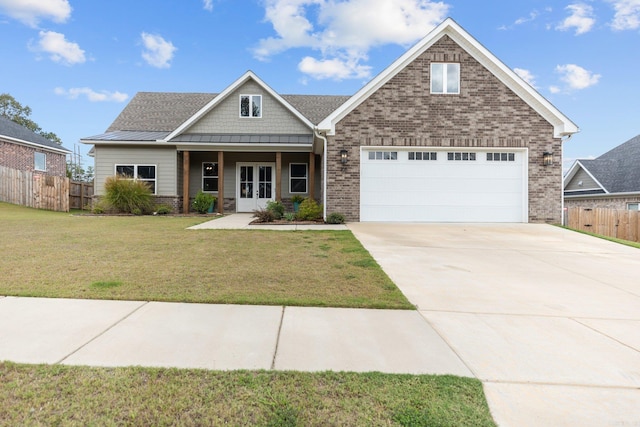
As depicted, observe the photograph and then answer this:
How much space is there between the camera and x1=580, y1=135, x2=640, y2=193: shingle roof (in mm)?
20484

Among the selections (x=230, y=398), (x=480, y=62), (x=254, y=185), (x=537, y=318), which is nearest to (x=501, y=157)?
(x=480, y=62)

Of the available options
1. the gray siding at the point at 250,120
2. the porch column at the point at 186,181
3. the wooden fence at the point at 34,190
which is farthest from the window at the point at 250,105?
the wooden fence at the point at 34,190

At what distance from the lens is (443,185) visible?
12102 millimetres

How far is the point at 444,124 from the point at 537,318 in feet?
31.5

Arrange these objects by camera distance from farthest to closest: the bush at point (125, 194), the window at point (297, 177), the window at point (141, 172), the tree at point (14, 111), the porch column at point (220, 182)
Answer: the tree at point (14, 111) → the window at point (297, 177) → the window at point (141, 172) → the porch column at point (220, 182) → the bush at point (125, 194)

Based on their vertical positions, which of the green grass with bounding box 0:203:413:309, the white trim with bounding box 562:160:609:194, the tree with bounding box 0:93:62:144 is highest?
the tree with bounding box 0:93:62:144

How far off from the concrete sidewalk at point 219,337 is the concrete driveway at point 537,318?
0.36 metres

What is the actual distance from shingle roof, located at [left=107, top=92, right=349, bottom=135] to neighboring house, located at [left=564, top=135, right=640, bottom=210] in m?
17.8

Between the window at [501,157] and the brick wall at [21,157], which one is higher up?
the brick wall at [21,157]

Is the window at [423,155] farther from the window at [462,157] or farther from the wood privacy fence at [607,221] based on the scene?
the wood privacy fence at [607,221]

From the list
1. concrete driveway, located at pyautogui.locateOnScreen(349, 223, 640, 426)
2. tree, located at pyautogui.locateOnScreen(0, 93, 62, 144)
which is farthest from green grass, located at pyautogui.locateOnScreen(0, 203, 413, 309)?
tree, located at pyautogui.locateOnScreen(0, 93, 62, 144)

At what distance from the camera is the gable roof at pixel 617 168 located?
808 inches

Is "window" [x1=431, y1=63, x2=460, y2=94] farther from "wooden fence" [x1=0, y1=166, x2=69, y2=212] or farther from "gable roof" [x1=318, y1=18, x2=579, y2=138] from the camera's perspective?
"wooden fence" [x1=0, y1=166, x2=69, y2=212]

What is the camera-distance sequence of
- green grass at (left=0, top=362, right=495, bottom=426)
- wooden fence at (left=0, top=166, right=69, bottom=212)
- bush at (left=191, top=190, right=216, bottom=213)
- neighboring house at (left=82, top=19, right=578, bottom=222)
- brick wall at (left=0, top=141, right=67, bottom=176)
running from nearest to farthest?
green grass at (left=0, top=362, right=495, bottom=426), neighboring house at (left=82, top=19, right=578, bottom=222), bush at (left=191, top=190, right=216, bottom=213), wooden fence at (left=0, top=166, right=69, bottom=212), brick wall at (left=0, top=141, right=67, bottom=176)
